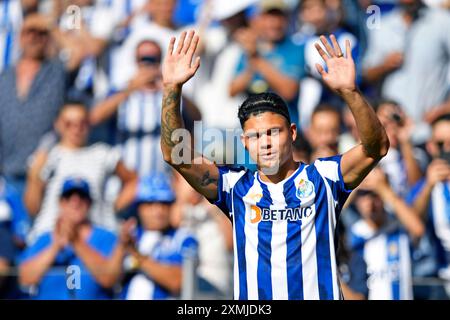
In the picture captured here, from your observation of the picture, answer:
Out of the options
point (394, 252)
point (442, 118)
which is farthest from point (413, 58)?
point (394, 252)

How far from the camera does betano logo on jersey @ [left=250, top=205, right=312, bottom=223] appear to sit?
201 inches

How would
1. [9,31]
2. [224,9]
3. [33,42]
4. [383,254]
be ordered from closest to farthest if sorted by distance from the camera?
[383,254], [224,9], [33,42], [9,31]

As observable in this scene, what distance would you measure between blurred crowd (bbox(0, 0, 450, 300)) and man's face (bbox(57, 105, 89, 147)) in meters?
0.02

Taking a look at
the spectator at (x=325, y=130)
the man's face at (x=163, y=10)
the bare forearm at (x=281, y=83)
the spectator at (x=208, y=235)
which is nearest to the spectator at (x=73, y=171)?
the spectator at (x=208, y=235)

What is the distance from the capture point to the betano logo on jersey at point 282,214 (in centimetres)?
Answer: 511

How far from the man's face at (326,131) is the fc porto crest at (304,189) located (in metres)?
3.97

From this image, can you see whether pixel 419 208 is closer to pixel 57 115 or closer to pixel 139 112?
pixel 139 112

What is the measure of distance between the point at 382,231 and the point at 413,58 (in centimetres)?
197

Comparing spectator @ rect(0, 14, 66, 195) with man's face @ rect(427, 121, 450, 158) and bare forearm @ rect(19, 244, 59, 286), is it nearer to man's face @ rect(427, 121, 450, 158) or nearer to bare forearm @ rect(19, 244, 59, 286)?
bare forearm @ rect(19, 244, 59, 286)

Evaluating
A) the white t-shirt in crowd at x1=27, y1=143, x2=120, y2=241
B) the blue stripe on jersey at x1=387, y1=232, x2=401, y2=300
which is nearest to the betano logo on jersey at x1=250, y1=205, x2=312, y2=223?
the blue stripe on jersey at x1=387, y1=232, x2=401, y2=300

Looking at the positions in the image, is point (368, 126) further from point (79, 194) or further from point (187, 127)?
point (79, 194)

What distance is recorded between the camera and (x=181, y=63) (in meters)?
5.12

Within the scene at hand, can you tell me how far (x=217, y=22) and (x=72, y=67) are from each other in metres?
1.64

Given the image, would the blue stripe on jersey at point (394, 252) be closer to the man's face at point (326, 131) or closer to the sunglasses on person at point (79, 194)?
the man's face at point (326, 131)
